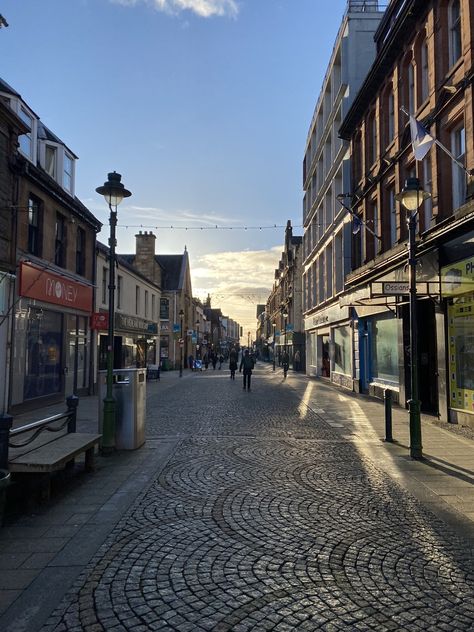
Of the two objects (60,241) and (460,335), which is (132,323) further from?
(460,335)

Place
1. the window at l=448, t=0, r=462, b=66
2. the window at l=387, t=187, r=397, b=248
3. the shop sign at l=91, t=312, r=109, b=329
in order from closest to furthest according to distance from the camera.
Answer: the window at l=448, t=0, r=462, b=66 < the window at l=387, t=187, r=397, b=248 < the shop sign at l=91, t=312, r=109, b=329

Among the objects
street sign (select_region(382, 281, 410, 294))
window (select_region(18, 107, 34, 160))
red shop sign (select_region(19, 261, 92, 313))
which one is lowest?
street sign (select_region(382, 281, 410, 294))

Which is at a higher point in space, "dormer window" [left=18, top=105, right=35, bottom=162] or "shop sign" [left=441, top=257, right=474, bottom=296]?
"dormer window" [left=18, top=105, right=35, bottom=162]

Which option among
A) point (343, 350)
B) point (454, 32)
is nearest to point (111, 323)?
point (454, 32)

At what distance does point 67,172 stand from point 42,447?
14156 mm

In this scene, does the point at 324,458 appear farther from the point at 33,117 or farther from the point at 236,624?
the point at 33,117

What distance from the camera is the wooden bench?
5344mm

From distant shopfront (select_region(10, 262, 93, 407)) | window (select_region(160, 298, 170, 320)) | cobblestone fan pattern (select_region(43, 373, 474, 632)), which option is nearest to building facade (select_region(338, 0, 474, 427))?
cobblestone fan pattern (select_region(43, 373, 474, 632))

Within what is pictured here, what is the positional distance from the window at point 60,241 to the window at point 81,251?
164 centimetres

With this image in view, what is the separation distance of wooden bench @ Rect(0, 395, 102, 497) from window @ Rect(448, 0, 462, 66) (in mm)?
12449

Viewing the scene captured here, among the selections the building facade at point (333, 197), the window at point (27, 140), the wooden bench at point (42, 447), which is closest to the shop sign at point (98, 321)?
the window at point (27, 140)

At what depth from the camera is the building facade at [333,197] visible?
23.2m

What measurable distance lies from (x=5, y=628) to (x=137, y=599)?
2.92 feet

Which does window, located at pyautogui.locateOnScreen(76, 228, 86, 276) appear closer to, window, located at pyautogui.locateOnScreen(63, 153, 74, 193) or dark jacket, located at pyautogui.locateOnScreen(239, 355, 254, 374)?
window, located at pyautogui.locateOnScreen(63, 153, 74, 193)
